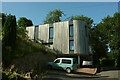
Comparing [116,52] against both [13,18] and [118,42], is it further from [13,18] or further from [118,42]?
[13,18]

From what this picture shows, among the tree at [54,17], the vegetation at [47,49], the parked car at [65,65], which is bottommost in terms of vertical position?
the parked car at [65,65]

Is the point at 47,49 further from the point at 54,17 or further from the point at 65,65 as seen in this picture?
the point at 54,17

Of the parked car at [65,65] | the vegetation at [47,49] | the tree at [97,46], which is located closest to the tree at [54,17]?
the vegetation at [47,49]

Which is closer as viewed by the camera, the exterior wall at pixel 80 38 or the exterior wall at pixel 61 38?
the exterior wall at pixel 80 38

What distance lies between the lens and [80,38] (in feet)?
76.4

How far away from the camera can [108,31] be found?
29797mm

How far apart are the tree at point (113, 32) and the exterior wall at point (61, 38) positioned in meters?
9.91

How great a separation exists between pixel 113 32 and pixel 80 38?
9.97 metres

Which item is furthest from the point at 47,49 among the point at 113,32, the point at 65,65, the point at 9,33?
the point at 113,32

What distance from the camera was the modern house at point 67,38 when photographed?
23031mm

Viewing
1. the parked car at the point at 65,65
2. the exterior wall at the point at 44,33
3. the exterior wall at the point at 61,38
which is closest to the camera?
the parked car at the point at 65,65

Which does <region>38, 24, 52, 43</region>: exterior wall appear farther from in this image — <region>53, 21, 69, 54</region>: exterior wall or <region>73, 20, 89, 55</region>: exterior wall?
<region>73, 20, 89, 55</region>: exterior wall

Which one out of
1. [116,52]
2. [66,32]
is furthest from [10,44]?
[116,52]

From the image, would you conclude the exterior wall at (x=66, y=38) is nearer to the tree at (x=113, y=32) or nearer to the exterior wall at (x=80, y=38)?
the exterior wall at (x=80, y=38)
